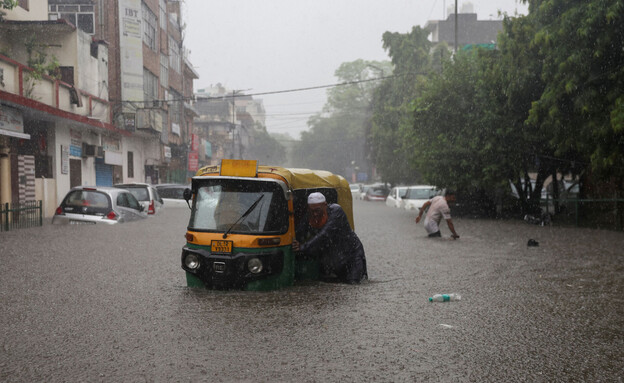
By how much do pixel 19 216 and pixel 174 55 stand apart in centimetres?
2861

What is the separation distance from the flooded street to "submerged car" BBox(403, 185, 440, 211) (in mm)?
18622

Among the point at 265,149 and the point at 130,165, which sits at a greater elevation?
the point at 265,149

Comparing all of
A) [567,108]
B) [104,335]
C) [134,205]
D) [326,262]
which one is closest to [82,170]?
[134,205]

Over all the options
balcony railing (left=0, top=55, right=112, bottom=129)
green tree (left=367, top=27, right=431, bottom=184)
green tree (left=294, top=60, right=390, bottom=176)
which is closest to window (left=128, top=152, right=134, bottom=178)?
balcony railing (left=0, top=55, right=112, bottom=129)

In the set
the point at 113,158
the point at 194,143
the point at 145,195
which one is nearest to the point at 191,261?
the point at 145,195

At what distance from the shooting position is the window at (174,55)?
43.2m

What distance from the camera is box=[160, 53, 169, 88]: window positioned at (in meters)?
39.9

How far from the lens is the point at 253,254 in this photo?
7594mm

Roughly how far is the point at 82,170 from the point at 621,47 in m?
21.3

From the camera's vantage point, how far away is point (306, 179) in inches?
346

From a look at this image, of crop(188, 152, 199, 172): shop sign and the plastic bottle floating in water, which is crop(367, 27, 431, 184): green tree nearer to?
crop(188, 152, 199, 172): shop sign

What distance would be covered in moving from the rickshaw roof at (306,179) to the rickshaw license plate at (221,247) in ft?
3.10

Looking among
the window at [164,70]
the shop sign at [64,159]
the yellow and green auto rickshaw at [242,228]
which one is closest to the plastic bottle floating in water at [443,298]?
the yellow and green auto rickshaw at [242,228]

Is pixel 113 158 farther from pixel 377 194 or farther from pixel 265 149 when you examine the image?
pixel 265 149
